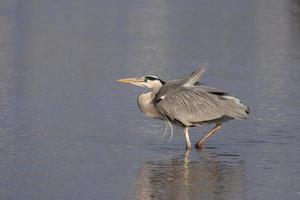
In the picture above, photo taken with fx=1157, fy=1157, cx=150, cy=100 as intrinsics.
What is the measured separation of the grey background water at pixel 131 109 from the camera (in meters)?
11.1

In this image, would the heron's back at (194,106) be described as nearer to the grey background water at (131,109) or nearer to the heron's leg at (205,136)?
the heron's leg at (205,136)

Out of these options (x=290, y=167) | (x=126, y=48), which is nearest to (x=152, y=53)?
(x=126, y=48)

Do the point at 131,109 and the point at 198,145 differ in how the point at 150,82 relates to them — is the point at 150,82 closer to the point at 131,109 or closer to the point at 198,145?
the point at 198,145

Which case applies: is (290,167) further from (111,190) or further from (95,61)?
(95,61)

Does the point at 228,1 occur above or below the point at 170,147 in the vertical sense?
above

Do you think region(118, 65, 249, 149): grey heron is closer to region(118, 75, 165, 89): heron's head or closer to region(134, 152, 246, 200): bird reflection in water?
region(118, 75, 165, 89): heron's head

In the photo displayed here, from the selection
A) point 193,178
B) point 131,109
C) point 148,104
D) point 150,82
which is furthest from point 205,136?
point 131,109

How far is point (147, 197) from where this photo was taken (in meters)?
10.3

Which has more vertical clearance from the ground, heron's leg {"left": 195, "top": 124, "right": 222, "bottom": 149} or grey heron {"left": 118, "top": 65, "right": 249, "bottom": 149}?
grey heron {"left": 118, "top": 65, "right": 249, "bottom": 149}

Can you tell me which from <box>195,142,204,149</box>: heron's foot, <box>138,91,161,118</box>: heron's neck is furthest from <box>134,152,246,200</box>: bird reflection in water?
<box>138,91,161,118</box>: heron's neck

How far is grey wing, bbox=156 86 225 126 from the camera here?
1310cm

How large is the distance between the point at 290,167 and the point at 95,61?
929 cm

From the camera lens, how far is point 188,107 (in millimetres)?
13148

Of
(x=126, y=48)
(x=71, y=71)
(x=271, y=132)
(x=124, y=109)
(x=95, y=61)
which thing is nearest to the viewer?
(x=271, y=132)
